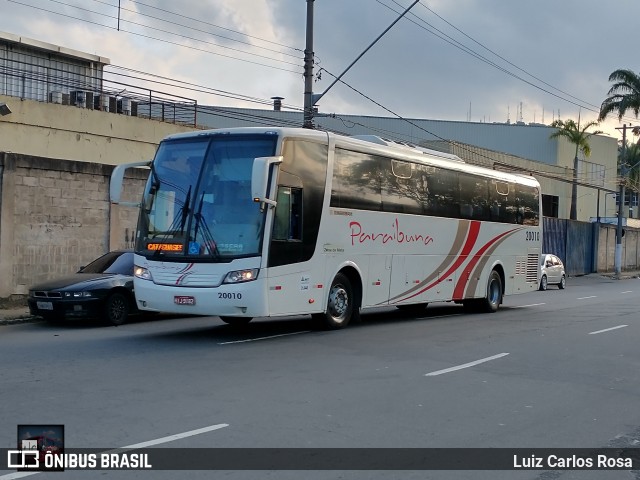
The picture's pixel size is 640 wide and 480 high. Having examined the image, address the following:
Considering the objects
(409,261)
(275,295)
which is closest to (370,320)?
(409,261)

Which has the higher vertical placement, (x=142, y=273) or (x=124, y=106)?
(x=124, y=106)

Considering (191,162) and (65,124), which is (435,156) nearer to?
(191,162)

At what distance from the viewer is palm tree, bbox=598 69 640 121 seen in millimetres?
57500

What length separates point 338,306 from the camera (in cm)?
1543

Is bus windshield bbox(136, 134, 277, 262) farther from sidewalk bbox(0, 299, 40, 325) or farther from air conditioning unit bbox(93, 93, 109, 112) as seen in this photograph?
air conditioning unit bbox(93, 93, 109, 112)

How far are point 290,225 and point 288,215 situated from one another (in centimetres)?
18

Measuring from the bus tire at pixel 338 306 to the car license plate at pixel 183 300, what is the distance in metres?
2.92

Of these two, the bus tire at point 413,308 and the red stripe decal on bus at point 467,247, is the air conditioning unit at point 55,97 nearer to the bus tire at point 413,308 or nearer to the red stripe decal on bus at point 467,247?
the bus tire at point 413,308

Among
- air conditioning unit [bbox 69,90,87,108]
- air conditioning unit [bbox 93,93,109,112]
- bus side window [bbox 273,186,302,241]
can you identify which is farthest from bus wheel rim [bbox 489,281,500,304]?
air conditioning unit [bbox 69,90,87,108]

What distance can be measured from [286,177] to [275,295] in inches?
79.4

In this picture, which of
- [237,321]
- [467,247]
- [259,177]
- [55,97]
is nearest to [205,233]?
[259,177]

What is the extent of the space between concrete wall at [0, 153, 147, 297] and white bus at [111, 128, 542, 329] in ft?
19.7

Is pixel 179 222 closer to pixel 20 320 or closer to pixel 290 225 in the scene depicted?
pixel 290 225
